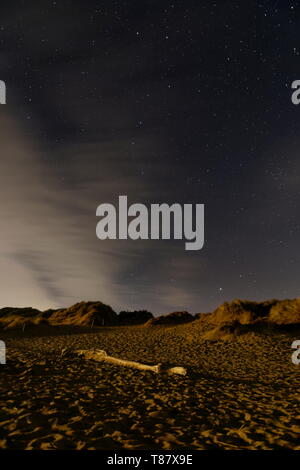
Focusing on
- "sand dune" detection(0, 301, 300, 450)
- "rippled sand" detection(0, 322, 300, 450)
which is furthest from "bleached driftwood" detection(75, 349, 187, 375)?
"rippled sand" detection(0, 322, 300, 450)

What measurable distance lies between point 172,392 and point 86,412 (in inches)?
119

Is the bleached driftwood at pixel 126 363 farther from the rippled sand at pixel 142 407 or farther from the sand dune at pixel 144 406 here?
the rippled sand at pixel 142 407

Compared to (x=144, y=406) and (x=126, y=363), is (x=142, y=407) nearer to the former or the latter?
(x=144, y=406)

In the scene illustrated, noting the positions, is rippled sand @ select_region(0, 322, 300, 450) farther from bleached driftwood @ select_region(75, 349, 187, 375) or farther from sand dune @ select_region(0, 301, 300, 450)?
bleached driftwood @ select_region(75, 349, 187, 375)

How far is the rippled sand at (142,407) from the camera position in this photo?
5613 mm

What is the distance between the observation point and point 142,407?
24.9 ft


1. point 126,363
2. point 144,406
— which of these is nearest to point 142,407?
point 144,406

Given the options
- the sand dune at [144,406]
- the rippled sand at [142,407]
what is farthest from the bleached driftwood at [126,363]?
the rippled sand at [142,407]

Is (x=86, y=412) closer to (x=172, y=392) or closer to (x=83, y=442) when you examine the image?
(x=83, y=442)

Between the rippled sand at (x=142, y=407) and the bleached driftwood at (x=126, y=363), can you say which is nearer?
the rippled sand at (x=142, y=407)

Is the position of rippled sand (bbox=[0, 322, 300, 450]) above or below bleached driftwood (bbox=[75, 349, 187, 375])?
above

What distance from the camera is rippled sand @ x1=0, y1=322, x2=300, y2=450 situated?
561cm

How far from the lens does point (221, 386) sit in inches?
404
